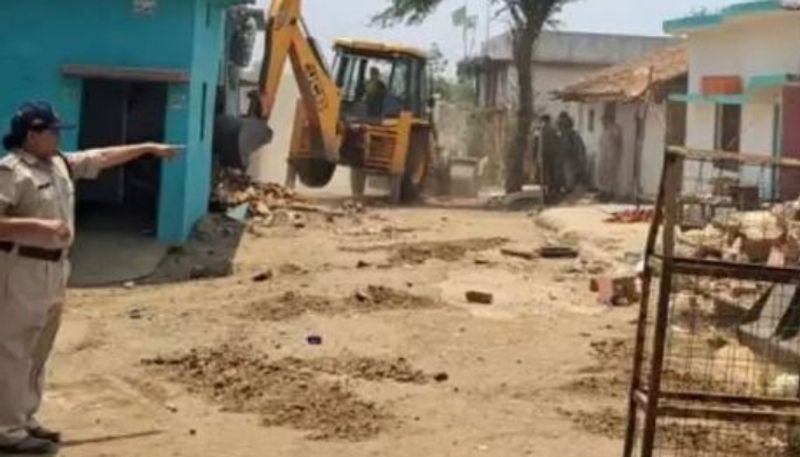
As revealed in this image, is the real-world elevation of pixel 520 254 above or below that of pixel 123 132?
below

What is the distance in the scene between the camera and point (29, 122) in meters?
6.99

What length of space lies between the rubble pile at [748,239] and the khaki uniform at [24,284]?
5023 mm

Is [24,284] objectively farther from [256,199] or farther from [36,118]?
[256,199]

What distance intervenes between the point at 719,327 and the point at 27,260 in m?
5.51

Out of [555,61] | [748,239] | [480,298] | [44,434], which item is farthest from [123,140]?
[555,61]

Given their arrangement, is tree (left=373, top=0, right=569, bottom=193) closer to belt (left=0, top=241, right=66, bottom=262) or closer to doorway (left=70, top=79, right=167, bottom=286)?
doorway (left=70, top=79, right=167, bottom=286)

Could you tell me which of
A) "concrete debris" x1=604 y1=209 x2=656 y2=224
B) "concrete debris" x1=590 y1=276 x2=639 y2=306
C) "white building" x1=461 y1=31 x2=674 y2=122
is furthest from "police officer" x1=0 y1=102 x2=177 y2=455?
"white building" x1=461 y1=31 x2=674 y2=122

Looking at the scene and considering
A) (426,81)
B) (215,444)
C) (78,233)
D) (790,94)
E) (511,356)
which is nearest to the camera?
(215,444)

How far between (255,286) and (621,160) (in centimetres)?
1917

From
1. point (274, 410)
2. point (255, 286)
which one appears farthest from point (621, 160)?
point (274, 410)

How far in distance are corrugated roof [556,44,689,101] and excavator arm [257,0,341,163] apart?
6.95m

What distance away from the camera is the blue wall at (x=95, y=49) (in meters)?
16.8

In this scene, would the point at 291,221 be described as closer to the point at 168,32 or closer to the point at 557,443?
the point at 168,32

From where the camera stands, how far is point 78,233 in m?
16.3
